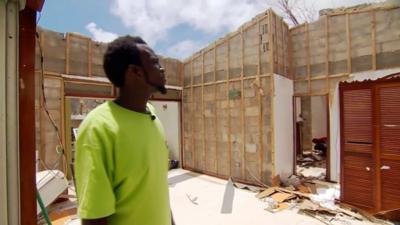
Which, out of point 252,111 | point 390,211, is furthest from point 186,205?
point 390,211

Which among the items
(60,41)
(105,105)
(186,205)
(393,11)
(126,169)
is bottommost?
(186,205)

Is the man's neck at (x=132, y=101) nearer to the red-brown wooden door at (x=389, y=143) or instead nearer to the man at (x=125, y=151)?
the man at (x=125, y=151)

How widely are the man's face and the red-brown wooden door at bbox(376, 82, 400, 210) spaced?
13.4 feet

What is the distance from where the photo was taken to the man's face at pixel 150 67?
1111 mm

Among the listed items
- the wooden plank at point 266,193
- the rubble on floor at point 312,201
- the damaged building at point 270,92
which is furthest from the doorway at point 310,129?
the wooden plank at point 266,193

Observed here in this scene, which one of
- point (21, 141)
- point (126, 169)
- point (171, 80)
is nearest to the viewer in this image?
point (126, 169)

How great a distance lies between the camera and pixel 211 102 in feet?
24.2

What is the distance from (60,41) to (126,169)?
19.1 ft

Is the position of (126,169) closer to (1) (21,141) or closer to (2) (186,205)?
(1) (21,141)

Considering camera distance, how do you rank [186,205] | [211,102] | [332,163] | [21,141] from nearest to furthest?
1. [21,141]
2. [186,205]
3. [332,163]
4. [211,102]

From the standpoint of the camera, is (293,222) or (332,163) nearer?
(293,222)

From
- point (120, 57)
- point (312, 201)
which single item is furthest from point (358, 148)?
point (120, 57)

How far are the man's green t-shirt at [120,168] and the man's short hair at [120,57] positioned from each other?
0.14m

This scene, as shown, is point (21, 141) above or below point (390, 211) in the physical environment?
above
